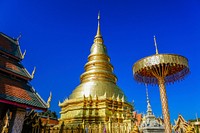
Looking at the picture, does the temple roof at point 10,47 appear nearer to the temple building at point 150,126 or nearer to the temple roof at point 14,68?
the temple roof at point 14,68

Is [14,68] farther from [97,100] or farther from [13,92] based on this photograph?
[97,100]

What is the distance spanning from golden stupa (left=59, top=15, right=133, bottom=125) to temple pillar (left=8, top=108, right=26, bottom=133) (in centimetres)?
816

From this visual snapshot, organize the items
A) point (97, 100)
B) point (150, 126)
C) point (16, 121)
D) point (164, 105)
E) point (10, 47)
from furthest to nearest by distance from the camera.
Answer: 1. point (97, 100)
2. point (10, 47)
3. point (16, 121)
4. point (150, 126)
5. point (164, 105)

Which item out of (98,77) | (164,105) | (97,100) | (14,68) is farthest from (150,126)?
(98,77)

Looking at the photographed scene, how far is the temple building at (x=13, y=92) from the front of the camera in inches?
456

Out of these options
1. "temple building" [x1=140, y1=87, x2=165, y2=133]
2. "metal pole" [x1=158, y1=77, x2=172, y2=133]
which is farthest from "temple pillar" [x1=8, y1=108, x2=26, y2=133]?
"metal pole" [x1=158, y1=77, x2=172, y2=133]

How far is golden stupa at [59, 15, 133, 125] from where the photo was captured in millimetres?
22530

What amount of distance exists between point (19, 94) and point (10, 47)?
197 inches

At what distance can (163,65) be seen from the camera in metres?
10.3

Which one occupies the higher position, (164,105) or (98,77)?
(98,77)

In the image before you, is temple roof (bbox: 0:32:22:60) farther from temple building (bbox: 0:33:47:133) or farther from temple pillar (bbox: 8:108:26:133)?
temple pillar (bbox: 8:108:26:133)

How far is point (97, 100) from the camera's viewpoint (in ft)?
76.3

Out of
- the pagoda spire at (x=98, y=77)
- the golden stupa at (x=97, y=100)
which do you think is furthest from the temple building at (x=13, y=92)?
the pagoda spire at (x=98, y=77)

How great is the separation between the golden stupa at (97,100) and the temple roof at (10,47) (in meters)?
8.84
